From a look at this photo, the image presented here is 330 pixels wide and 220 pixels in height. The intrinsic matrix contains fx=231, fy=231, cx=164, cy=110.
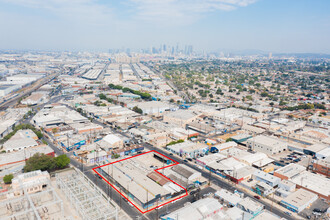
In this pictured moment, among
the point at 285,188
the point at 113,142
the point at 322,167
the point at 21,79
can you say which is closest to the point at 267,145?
the point at 322,167

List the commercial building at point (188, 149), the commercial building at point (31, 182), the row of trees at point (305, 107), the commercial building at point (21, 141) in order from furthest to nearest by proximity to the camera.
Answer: the row of trees at point (305, 107) < the commercial building at point (188, 149) < the commercial building at point (21, 141) < the commercial building at point (31, 182)

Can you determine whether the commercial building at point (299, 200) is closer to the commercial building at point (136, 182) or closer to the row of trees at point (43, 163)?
the commercial building at point (136, 182)

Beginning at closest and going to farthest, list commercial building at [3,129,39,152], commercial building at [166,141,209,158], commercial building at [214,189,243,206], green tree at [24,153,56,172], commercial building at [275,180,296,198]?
commercial building at [214,189,243,206]
commercial building at [275,180,296,198]
green tree at [24,153,56,172]
commercial building at [3,129,39,152]
commercial building at [166,141,209,158]

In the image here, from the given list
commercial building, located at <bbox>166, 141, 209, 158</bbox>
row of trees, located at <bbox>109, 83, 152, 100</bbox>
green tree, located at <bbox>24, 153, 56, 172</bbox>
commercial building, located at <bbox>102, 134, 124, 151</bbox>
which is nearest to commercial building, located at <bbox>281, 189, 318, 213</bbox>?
commercial building, located at <bbox>166, 141, 209, 158</bbox>

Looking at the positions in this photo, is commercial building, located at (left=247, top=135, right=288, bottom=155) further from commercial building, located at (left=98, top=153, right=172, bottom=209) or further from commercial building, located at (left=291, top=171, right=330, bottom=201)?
commercial building, located at (left=98, top=153, right=172, bottom=209)

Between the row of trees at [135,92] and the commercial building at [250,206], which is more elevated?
the row of trees at [135,92]

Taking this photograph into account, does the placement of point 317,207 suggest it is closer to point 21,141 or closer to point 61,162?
point 61,162

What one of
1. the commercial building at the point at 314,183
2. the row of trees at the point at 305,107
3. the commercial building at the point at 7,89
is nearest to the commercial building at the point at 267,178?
the commercial building at the point at 314,183

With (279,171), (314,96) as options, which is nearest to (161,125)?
(279,171)
